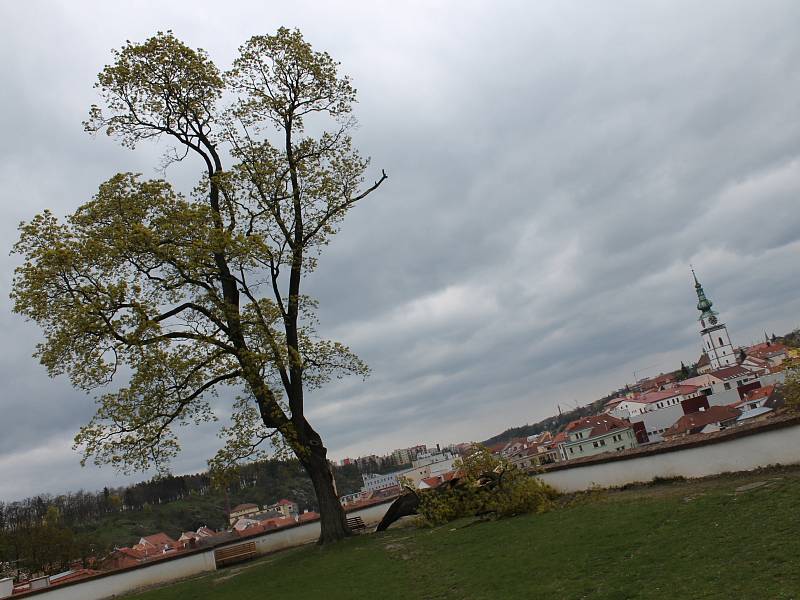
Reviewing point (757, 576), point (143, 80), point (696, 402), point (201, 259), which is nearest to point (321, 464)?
point (201, 259)

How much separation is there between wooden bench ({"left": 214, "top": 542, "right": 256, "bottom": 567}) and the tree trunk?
4061mm

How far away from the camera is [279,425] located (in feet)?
59.0

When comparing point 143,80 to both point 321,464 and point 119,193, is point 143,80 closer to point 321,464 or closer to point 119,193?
point 119,193

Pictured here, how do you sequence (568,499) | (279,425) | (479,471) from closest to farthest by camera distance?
(568,499), (479,471), (279,425)

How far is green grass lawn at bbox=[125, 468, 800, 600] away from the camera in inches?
241

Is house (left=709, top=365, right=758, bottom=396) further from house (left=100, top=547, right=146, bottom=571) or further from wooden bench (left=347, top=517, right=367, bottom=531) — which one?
wooden bench (left=347, top=517, right=367, bottom=531)

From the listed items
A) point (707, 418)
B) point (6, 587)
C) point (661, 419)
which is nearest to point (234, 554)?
point (6, 587)

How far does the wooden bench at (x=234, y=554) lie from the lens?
20875 mm

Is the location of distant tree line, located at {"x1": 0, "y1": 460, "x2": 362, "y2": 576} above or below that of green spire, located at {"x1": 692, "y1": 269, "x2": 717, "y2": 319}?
below

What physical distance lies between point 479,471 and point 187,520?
91.0 m

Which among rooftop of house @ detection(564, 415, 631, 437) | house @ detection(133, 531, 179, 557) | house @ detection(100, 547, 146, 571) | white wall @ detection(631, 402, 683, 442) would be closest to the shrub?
house @ detection(100, 547, 146, 571)

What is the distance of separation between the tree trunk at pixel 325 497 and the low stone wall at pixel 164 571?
13.7 ft

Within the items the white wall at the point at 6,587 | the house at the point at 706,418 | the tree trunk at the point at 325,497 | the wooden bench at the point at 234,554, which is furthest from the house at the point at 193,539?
the house at the point at 706,418

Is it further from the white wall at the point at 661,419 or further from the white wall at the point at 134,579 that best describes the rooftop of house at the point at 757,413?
the white wall at the point at 661,419
